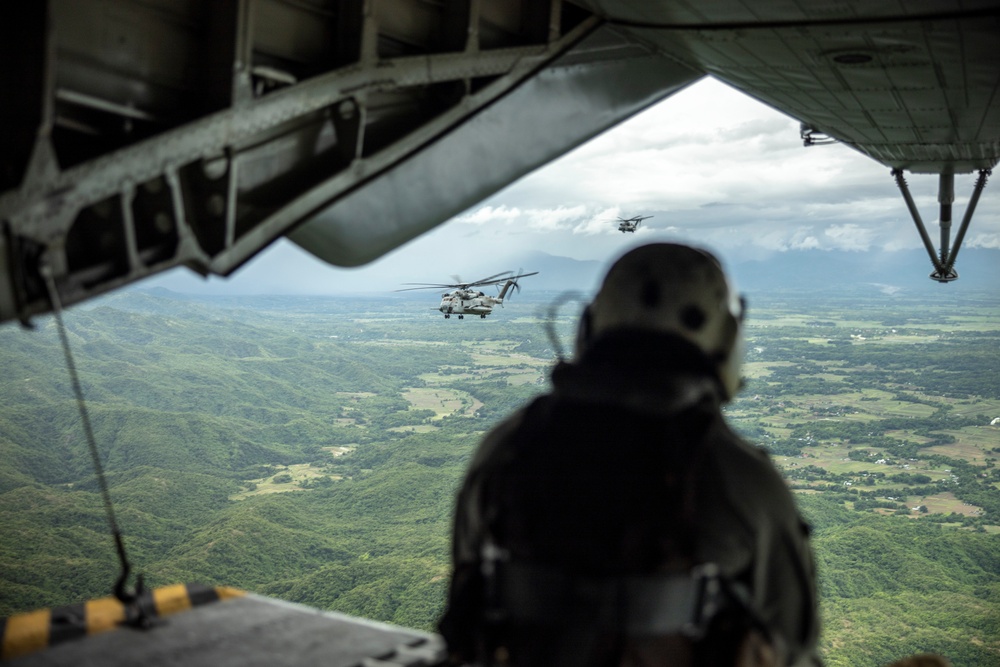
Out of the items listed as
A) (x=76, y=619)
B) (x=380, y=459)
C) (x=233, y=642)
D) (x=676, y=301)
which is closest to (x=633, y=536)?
(x=676, y=301)

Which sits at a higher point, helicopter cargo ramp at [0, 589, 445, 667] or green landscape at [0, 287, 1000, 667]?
helicopter cargo ramp at [0, 589, 445, 667]

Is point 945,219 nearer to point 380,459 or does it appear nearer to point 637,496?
point 637,496

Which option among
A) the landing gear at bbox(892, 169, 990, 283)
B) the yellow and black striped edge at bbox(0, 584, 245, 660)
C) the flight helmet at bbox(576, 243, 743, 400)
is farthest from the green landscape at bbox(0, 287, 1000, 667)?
the flight helmet at bbox(576, 243, 743, 400)

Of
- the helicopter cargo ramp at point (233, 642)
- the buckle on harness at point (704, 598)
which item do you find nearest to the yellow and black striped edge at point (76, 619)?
the helicopter cargo ramp at point (233, 642)

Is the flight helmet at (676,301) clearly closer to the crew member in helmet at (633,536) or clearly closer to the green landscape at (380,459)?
the crew member in helmet at (633,536)

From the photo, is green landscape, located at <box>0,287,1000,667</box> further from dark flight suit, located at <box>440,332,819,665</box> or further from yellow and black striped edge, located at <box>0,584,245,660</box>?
dark flight suit, located at <box>440,332,819,665</box>

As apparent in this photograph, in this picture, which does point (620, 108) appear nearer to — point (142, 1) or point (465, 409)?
point (142, 1)
